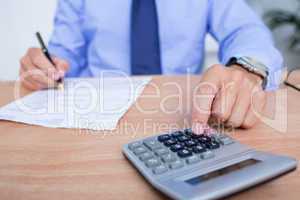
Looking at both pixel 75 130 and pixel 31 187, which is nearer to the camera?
pixel 31 187

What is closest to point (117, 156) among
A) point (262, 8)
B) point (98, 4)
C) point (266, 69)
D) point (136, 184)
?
point (136, 184)

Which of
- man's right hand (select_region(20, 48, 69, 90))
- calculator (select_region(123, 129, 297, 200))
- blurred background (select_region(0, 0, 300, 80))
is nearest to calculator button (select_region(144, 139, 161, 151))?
calculator (select_region(123, 129, 297, 200))

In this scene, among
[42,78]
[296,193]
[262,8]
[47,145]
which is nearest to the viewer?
[296,193]

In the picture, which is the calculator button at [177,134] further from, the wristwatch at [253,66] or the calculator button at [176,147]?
the wristwatch at [253,66]

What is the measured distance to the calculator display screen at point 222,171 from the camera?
0.32 meters

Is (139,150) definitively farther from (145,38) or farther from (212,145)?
(145,38)

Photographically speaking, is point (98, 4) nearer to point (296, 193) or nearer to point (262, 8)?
point (296, 193)

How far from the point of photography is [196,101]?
1.61 feet

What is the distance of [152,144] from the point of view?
405mm

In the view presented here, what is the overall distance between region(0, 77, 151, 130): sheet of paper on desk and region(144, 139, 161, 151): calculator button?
0.38 feet

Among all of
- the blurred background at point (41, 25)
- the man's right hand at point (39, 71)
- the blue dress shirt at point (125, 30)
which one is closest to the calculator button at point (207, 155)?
the man's right hand at point (39, 71)

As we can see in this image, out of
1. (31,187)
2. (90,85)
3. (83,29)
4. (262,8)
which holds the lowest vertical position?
(31,187)

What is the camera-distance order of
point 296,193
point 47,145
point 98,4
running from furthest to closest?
point 98,4
point 47,145
point 296,193

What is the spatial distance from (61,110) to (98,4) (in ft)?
1.66
